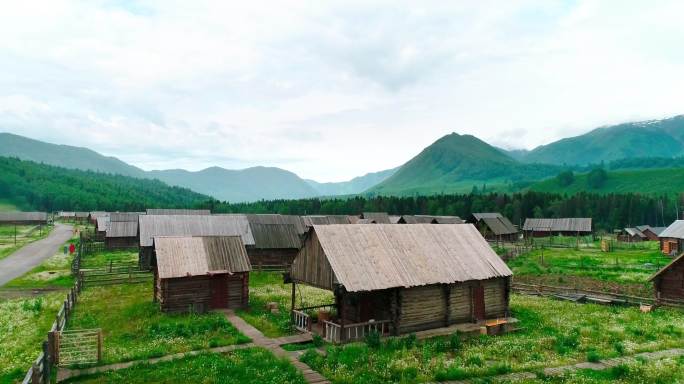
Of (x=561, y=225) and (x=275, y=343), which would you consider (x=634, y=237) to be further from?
(x=275, y=343)

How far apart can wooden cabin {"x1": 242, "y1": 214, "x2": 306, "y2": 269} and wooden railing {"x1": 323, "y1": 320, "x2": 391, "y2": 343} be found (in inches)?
1198

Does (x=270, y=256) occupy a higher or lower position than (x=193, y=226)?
lower

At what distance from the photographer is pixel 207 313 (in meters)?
31.2

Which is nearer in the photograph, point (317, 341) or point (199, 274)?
point (317, 341)

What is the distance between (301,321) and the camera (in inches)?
1043

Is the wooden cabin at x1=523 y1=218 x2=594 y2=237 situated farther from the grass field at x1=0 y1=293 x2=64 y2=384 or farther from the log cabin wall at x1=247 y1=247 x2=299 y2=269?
the grass field at x1=0 y1=293 x2=64 y2=384

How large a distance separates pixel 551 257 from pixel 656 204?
105m

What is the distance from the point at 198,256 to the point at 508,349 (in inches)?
848

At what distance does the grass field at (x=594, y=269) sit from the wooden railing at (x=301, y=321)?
2865 cm

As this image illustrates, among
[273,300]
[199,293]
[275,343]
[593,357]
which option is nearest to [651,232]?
[273,300]

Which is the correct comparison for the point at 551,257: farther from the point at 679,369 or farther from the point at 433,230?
the point at 679,369

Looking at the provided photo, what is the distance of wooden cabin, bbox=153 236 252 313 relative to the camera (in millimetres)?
30750

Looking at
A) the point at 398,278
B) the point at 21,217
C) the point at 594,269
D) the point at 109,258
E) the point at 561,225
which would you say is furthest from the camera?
the point at 21,217

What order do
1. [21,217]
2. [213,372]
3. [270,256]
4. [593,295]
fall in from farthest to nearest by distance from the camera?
[21,217] → [270,256] → [593,295] → [213,372]
